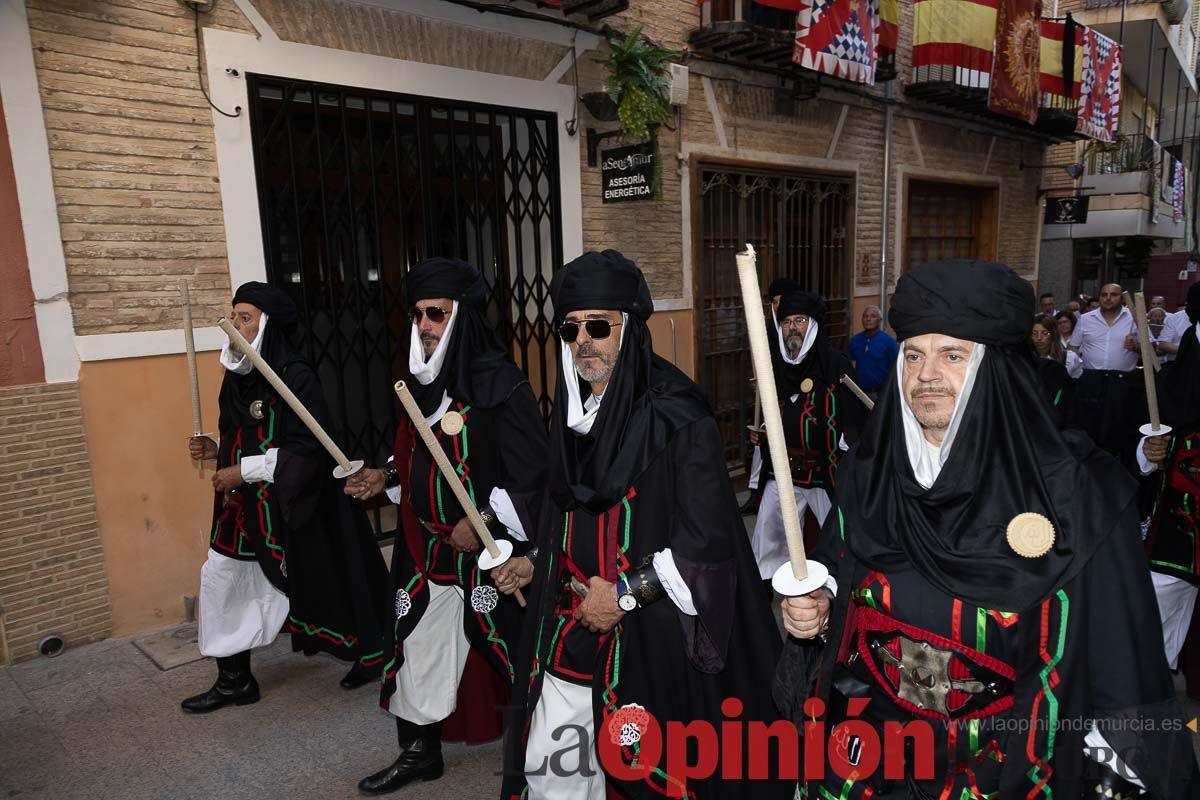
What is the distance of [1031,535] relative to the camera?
185 centimetres

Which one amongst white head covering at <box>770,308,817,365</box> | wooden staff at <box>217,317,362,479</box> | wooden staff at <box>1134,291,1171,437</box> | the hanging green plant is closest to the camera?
wooden staff at <box>217,317,362,479</box>

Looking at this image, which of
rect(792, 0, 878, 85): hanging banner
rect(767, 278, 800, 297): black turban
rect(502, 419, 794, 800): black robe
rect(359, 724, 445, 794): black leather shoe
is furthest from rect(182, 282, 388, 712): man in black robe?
rect(792, 0, 878, 85): hanging banner

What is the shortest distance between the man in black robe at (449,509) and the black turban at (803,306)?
8.78 ft

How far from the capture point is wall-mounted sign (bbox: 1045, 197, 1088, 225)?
14.8m

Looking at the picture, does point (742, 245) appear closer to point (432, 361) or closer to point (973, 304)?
point (432, 361)

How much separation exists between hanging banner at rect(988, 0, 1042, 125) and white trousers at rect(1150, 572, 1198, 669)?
8.80m

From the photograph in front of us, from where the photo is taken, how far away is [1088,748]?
1843 millimetres

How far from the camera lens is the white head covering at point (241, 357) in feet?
13.1

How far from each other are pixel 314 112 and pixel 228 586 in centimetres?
357

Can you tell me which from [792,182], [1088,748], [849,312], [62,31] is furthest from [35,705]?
[849,312]

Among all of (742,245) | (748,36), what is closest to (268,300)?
(742,245)

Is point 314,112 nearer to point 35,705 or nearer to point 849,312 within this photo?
point 35,705

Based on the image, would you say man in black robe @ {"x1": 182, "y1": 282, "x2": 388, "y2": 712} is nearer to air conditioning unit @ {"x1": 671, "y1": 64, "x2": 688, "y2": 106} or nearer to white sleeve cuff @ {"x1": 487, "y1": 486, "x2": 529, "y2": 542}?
white sleeve cuff @ {"x1": 487, "y1": 486, "x2": 529, "y2": 542}

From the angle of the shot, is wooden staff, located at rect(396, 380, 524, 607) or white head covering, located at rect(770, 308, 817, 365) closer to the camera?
wooden staff, located at rect(396, 380, 524, 607)
